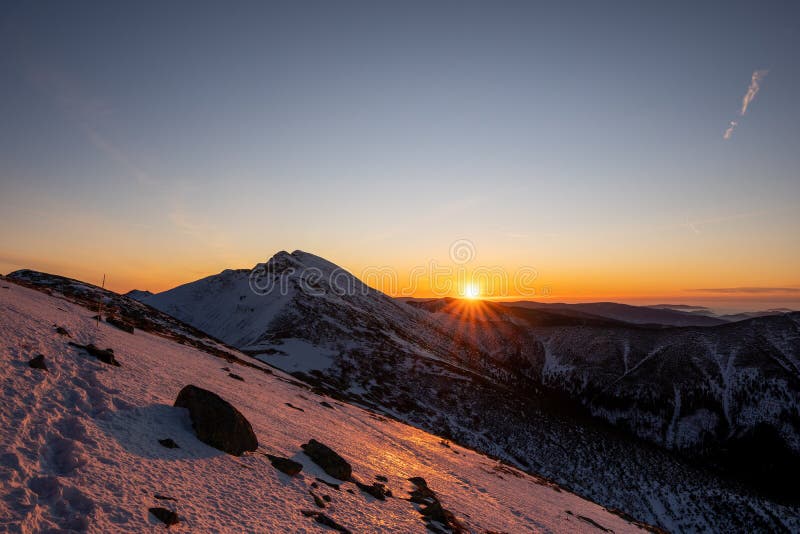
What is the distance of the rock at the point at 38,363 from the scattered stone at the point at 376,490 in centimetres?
1027

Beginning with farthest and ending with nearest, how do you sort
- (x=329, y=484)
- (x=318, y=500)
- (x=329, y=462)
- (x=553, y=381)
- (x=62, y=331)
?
1. (x=553, y=381)
2. (x=62, y=331)
3. (x=329, y=462)
4. (x=329, y=484)
5. (x=318, y=500)

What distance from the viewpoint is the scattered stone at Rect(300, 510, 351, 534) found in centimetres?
927

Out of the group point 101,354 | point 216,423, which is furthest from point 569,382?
point 101,354

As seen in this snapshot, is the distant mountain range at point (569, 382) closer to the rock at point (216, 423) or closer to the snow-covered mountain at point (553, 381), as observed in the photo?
the snow-covered mountain at point (553, 381)

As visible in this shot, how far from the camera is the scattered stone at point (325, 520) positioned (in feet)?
30.4

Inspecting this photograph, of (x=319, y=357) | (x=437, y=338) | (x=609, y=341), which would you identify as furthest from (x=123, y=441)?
(x=609, y=341)

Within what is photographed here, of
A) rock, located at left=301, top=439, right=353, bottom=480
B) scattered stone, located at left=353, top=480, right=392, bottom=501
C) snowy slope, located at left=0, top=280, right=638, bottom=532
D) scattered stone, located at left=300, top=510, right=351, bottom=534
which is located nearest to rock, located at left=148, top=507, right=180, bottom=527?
snowy slope, located at left=0, top=280, right=638, bottom=532

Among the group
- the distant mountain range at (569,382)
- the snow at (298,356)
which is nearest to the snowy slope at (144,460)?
the distant mountain range at (569,382)

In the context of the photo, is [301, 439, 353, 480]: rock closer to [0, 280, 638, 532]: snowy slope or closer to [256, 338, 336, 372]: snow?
[0, 280, 638, 532]: snowy slope

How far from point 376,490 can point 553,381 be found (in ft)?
369

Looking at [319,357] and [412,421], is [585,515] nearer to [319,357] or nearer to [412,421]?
[412,421]

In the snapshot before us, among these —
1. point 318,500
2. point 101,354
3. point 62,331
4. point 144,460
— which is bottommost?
point 318,500

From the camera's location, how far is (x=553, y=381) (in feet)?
367

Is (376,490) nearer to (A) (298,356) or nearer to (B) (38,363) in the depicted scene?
(B) (38,363)
